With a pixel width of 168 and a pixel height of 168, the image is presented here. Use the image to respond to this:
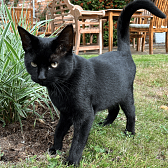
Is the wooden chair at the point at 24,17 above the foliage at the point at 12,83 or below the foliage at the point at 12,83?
above

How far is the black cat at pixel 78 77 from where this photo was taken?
1352 millimetres

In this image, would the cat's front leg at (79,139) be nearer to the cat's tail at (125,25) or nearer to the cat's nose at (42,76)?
the cat's nose at (42,76)

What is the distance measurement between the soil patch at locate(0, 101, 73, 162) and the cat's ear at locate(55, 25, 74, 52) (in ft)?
2.68

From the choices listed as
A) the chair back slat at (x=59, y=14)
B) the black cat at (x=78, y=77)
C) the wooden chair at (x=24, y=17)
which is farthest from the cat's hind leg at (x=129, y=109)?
the chair back slat at (x=59, y=14)

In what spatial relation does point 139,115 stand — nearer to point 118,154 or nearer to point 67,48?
point 118,154

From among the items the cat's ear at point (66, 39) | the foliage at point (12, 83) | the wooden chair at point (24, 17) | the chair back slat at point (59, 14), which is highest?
the chair back slat at point (59, 14)

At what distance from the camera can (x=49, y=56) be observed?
133cm

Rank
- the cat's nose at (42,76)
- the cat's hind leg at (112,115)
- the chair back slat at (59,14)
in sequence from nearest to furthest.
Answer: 1. the cat's nose at (42,76)
2. the cat's hind leg at (112,115)
3. the chair back slat at (59,14)

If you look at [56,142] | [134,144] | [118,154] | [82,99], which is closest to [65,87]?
[82,99]

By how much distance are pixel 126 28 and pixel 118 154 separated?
3.77 ft

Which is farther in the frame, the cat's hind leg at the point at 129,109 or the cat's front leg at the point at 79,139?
the cat's hind leg at the point at 129,109

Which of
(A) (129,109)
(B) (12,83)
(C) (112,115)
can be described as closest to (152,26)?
(C) (112,115)

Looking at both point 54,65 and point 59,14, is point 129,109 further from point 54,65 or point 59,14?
point 59,14

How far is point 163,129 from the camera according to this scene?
85.1 inches
